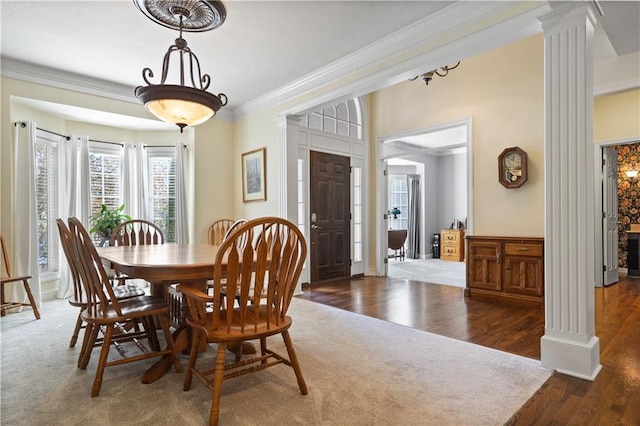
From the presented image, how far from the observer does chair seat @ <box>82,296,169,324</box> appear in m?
2.01

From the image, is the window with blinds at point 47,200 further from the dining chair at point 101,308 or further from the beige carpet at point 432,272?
the beige carpet at point 432,272

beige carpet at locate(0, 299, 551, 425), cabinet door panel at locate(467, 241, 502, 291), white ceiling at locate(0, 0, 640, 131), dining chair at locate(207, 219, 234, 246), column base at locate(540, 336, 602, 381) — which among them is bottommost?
beige carpet at locate(0, 299, 551, 425)

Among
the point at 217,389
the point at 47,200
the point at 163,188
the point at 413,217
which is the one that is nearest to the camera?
the point at 217,389

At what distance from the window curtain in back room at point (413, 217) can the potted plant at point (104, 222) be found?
643 cm

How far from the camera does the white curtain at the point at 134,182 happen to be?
16.8 feet

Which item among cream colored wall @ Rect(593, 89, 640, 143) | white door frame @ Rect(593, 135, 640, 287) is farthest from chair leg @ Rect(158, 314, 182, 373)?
white door frame @ Rect(593, 135, 640, 287)

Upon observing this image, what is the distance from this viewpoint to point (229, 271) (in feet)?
5.48

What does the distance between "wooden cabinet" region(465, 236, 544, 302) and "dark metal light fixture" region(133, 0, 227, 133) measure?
3.48m

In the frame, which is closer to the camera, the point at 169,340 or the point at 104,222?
the point at 169,340

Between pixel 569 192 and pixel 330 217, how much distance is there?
138 inches

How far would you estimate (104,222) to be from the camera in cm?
453

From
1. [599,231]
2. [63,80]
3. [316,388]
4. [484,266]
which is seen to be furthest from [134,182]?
[599,231]

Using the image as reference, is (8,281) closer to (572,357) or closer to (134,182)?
(134,182)

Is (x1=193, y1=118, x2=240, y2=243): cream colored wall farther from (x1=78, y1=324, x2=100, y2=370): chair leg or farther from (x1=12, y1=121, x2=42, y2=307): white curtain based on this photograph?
(x1=78, y1=324, x2=100, y2=370): chair leg
